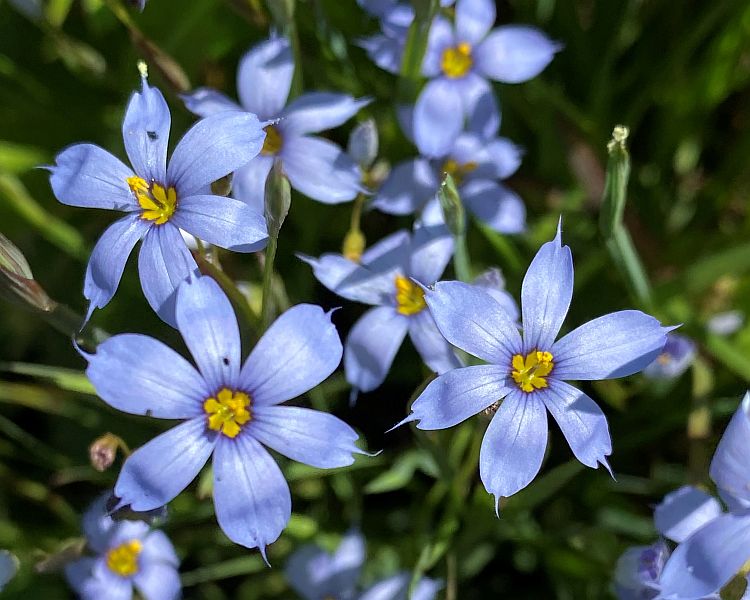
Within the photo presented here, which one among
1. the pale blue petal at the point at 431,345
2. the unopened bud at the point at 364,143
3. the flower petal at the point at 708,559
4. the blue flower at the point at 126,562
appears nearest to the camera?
the flower petal at the point at 708,559

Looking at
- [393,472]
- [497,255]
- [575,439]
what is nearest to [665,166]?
[497,255]

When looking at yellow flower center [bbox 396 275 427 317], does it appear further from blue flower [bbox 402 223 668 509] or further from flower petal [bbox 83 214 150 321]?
flower petal [bbox 83 214 150 321]

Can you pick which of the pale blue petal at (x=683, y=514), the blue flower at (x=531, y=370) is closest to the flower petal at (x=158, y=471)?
the blue flower at (x=531, y=370)

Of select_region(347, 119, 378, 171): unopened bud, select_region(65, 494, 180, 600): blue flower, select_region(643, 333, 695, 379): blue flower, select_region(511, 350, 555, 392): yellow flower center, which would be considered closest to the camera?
select_region(511, 350, 555, 392): yellow flower center

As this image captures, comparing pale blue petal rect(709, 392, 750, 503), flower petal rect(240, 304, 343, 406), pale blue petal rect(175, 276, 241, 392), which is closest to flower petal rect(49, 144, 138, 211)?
pale blue petal rect(175, 276, 241, 392)

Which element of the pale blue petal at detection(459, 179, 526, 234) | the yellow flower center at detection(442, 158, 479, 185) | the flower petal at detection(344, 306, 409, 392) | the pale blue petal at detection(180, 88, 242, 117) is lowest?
the flower petal at detection(344, 306, 409, 392)

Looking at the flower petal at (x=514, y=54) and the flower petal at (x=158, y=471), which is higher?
the flower petal at (x=514, y=54)

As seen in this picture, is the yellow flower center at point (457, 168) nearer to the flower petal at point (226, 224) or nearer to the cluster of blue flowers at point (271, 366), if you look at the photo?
the cluster of blue flowers at point (271, 366)
